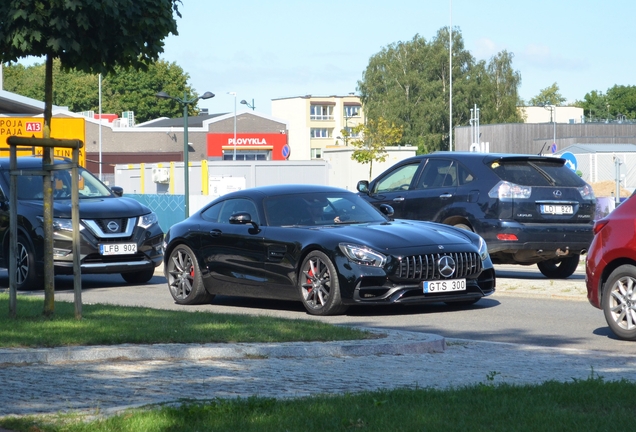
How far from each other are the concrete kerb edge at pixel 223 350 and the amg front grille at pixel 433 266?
2.62 meters

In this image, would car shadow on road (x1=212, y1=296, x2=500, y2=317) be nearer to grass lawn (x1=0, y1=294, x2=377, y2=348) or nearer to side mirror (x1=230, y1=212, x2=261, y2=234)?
side mirror (x1=230, y1=212, x2=261, y2=234)

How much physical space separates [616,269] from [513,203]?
546cm

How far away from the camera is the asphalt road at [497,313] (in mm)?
10209

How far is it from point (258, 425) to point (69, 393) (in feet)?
5.69

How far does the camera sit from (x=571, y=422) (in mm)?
5301

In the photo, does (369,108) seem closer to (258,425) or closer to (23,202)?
(23,202)

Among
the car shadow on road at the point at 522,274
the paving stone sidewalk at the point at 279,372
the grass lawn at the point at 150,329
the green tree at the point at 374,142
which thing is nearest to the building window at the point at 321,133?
the green tree at the point at 374,142

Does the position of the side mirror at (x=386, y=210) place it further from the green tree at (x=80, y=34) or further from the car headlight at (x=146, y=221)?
the car headlight at (x=146, y=221)

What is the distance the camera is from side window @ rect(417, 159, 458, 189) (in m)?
16.2

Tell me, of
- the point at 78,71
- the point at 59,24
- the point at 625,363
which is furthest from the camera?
the point at 78,71

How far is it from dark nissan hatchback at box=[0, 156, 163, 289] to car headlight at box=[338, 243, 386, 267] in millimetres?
5717

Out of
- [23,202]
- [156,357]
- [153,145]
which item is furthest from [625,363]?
[153,145]

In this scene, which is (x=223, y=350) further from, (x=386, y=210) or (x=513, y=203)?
(x=513, y=203)

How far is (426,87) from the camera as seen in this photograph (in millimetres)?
104625
